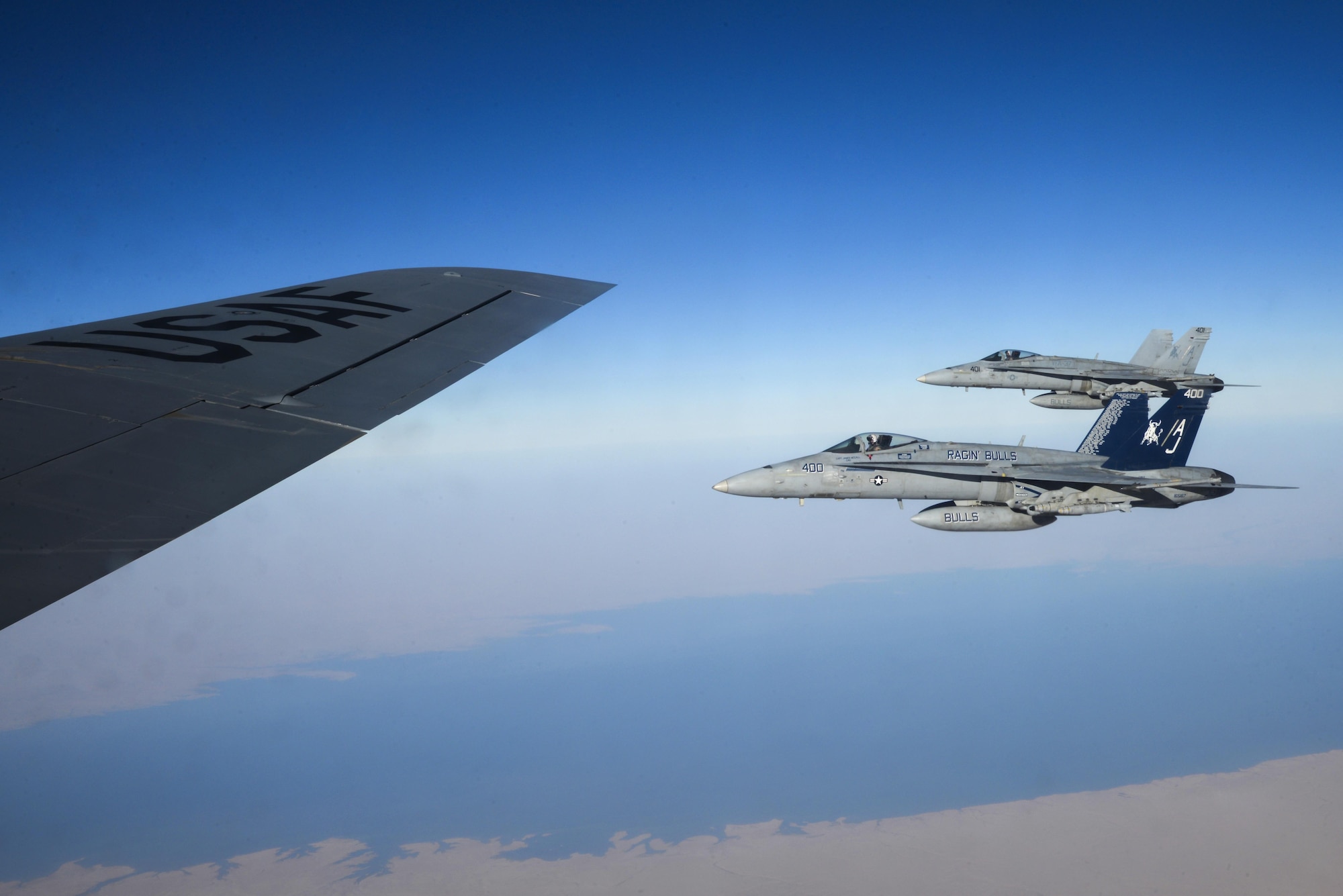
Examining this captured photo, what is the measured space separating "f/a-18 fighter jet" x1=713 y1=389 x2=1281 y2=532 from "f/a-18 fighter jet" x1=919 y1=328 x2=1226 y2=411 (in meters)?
10.5

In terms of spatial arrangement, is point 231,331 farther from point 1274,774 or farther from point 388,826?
point 1274,774

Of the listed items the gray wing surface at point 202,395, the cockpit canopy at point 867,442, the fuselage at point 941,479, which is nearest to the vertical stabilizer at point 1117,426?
the fuselage at point 941,479

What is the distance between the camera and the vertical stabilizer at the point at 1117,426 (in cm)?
2464

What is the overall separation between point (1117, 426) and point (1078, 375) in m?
9.29

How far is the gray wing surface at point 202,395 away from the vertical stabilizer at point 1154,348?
→ 3896cm

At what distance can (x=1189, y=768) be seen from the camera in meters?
77.2

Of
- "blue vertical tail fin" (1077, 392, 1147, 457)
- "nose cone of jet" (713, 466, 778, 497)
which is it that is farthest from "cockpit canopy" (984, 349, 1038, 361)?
"nose cone of jet" (713, 466, 778, 497)

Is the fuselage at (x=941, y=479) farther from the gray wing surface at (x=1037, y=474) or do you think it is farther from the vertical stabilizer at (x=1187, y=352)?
the vertical stabilizer at (x=1187, y=352)

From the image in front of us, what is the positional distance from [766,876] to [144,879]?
59356 mm

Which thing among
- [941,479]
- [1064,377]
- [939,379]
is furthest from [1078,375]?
[941,479]

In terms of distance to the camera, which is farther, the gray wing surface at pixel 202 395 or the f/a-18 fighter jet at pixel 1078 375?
the f/a-18 fighter jet at pixel 1078 375

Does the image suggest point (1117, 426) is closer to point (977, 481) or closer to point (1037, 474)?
point (1037, 474)

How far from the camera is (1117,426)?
24.9 meters

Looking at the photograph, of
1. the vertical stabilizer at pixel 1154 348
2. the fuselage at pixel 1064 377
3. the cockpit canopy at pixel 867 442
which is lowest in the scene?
the cockpit canopy at pixel 867 442
